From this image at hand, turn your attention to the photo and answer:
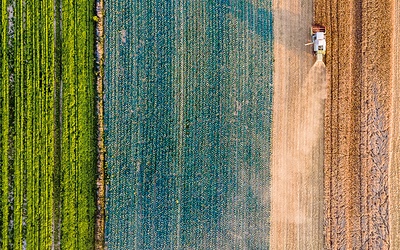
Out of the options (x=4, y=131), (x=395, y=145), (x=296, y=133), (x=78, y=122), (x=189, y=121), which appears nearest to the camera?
(x=4, y=131)

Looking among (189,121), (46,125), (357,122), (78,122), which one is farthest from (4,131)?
(357,122)

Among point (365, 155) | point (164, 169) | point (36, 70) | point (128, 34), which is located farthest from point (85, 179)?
point (365, 155)

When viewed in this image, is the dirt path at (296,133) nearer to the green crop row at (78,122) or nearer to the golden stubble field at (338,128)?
the golden stubble field at (338,128)

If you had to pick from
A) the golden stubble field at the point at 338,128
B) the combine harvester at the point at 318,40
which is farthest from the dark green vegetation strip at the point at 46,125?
the combine harvester at the point at 318,40

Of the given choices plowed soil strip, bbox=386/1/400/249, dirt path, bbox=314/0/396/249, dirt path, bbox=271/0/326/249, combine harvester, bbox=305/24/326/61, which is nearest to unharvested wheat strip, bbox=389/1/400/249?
plowed soil strip, bbox=386/1/400/249

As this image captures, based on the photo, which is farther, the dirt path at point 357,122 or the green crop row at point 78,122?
the dirt path at point 357,122

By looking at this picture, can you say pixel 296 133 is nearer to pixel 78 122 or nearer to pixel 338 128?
pixel 338 128

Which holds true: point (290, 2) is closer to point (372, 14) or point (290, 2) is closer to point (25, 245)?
point (372, 14)
